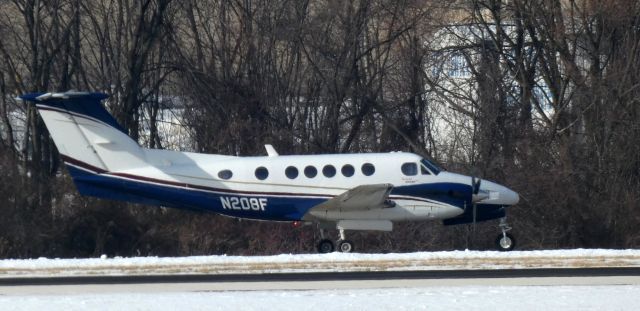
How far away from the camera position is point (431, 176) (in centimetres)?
2442

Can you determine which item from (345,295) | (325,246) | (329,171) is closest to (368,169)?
(329,171)

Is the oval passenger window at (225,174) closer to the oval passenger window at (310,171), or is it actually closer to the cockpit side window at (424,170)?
the oval passenger window at (310,171)

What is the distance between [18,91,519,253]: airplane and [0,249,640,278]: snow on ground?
3010 mm

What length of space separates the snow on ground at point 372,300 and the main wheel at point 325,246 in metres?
7.99

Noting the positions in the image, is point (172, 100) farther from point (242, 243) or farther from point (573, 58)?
point (573, 58)

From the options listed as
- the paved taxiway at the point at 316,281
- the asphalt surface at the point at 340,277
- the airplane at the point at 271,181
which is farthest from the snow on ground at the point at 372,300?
the airplane at the point at 271,181

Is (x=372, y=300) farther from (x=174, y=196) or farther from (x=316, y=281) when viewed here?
(x=174, y=196)

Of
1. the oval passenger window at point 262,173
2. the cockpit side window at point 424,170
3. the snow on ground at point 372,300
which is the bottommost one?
the snow on ground at point 372,300

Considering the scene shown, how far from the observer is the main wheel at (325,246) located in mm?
24625

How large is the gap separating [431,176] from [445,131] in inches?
404

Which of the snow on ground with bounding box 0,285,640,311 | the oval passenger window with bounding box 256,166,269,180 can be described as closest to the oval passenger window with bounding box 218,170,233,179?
the oval passenger window with bounding box 256,166,269,180

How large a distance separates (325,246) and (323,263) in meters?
4.33

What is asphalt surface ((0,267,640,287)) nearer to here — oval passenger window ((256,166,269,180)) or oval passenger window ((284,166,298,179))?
oval passenger window ((284,166,298,179))

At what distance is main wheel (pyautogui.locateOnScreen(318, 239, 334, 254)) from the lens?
80.8ft
